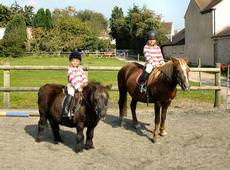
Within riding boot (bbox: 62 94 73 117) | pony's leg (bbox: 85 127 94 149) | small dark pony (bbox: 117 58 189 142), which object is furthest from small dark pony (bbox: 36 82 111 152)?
small dark pony (bbox: 117 58 189 142)

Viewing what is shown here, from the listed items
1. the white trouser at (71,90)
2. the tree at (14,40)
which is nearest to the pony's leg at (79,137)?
the white trouser at (71,90)

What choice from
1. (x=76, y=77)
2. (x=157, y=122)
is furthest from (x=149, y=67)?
(x=76, y=77)

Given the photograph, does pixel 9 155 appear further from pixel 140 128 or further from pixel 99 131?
pixel 140 128

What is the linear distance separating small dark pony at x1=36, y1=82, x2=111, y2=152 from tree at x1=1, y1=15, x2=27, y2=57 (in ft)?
172

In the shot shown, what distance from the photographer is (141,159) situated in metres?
7.51

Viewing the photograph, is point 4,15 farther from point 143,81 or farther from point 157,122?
point 157,122

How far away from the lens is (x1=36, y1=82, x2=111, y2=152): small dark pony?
735cm

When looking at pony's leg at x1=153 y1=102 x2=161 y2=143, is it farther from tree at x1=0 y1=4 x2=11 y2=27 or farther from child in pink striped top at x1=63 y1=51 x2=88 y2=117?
tree at x1=0 y1=4 x2=11 y2=27

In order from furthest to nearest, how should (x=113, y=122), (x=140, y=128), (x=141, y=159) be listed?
(x=113, y=122) → (x=140, y=128) → (x=141, y=159)

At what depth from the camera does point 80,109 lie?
7805 mm

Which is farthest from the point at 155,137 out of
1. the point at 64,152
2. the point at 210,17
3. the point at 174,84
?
the point at 210,17

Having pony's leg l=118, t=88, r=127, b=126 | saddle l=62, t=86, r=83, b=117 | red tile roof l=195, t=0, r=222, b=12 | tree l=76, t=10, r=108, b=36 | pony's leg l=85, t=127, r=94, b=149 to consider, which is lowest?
pony's leg l=85, t=127, r=94, b=149

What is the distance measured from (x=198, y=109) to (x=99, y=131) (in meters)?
4.12

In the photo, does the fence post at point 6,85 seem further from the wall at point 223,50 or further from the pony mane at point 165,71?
the wall at point 223,50
